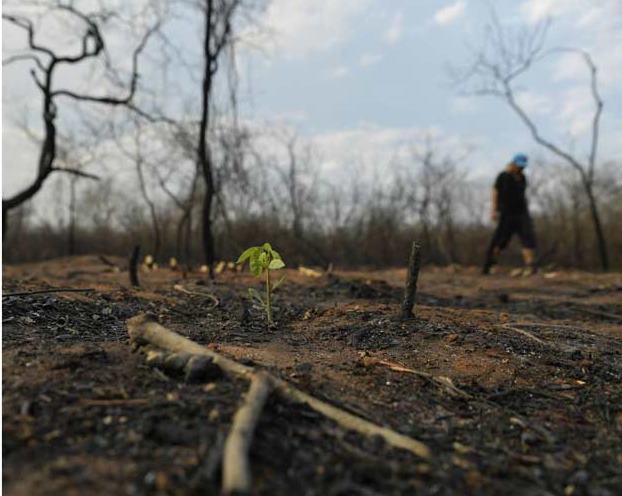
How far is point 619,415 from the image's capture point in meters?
2.52

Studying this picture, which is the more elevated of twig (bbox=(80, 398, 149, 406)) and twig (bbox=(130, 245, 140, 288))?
twig (bbox=(130, 245, 140, 288))

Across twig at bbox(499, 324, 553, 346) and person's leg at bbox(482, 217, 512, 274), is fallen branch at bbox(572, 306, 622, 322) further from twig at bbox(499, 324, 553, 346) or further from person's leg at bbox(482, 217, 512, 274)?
person's leg at bbox(482, 217, 512, 274)

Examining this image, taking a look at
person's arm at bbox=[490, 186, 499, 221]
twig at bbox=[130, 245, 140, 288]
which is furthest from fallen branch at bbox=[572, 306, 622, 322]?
twig at bbox=[130, 245, 140, 288]

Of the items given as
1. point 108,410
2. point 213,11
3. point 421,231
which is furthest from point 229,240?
point 108,410

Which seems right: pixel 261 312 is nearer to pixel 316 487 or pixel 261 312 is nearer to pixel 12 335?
pixel 12 335

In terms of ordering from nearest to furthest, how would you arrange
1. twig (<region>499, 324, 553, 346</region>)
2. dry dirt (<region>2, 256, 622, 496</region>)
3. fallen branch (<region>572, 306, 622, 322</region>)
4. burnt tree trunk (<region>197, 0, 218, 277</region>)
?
dry dirt (<region>2, 256, 622, 496</region>), twig (<region>499, 324, 553, 346</region>), fallen branch (<region>572, 306, 622, 322</region>), burnt tree trunk (<region>197, 0, 218, 277</region>)

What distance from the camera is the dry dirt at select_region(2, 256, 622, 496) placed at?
1.67m

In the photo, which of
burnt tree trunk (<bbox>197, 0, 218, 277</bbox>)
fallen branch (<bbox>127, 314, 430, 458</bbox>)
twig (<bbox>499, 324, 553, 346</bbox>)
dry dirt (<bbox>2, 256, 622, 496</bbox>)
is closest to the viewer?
dry dirt (<bbox>2, 256, 622, 496</bbox>)

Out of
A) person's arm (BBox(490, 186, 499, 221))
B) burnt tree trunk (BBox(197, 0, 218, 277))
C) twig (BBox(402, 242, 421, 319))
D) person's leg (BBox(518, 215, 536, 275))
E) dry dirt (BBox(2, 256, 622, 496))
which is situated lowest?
dry dirt (BBox(2, 256, 622, 496))

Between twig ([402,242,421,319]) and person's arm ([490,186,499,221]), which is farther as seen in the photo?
person's arm ([490,186,499,221])

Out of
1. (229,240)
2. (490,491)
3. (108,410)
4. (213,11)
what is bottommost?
(490,491)

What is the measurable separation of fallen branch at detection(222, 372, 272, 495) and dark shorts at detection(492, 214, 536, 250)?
309 inches

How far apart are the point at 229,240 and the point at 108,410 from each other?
39.0ft

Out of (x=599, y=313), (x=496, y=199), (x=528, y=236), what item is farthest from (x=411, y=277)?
(x=528, y=236)
